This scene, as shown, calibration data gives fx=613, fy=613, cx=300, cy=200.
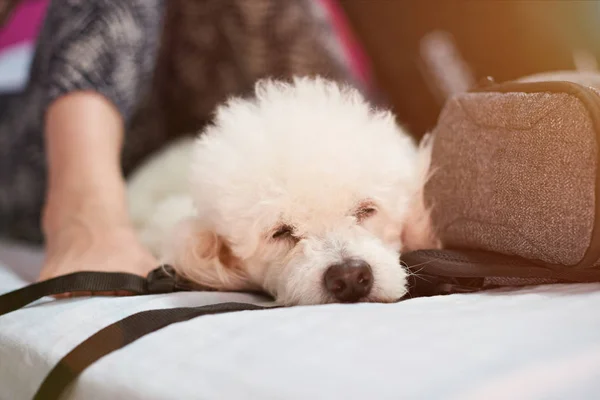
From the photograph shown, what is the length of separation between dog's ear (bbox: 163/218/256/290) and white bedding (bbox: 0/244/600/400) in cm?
22

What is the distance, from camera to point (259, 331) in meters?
0.62

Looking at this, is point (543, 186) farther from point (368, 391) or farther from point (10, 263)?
point (10, 263)

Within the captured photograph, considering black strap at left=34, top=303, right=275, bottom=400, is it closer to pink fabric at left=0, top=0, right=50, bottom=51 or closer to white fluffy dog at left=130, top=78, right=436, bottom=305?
white fluffy dog at left=130, top=78, right=436, bottom=305

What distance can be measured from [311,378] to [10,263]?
1024mm

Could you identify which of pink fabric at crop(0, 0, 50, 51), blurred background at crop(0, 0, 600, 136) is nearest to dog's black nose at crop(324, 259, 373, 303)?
blurred background at crop(0, 0, 600, 136)

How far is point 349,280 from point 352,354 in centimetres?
25

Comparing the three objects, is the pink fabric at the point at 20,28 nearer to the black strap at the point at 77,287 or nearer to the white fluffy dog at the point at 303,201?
the white fluffy dog at the point at 303,201

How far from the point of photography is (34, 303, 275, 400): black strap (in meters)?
0.63

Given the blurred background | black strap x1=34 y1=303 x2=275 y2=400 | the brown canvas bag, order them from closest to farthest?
1. black strap x1=34 y1=303 x2=275 y2=400
2. the brown canvas bag
3. the blurred background

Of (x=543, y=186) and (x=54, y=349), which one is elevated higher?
(x=543, y=186)

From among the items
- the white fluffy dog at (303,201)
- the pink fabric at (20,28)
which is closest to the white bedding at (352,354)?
the white fluffy dog at (303,201)

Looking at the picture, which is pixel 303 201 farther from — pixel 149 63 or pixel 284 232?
pixel 149 63

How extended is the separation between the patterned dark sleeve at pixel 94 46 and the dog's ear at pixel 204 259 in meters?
0.49

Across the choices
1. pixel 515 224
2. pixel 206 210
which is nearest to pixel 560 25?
pixel 515 224
